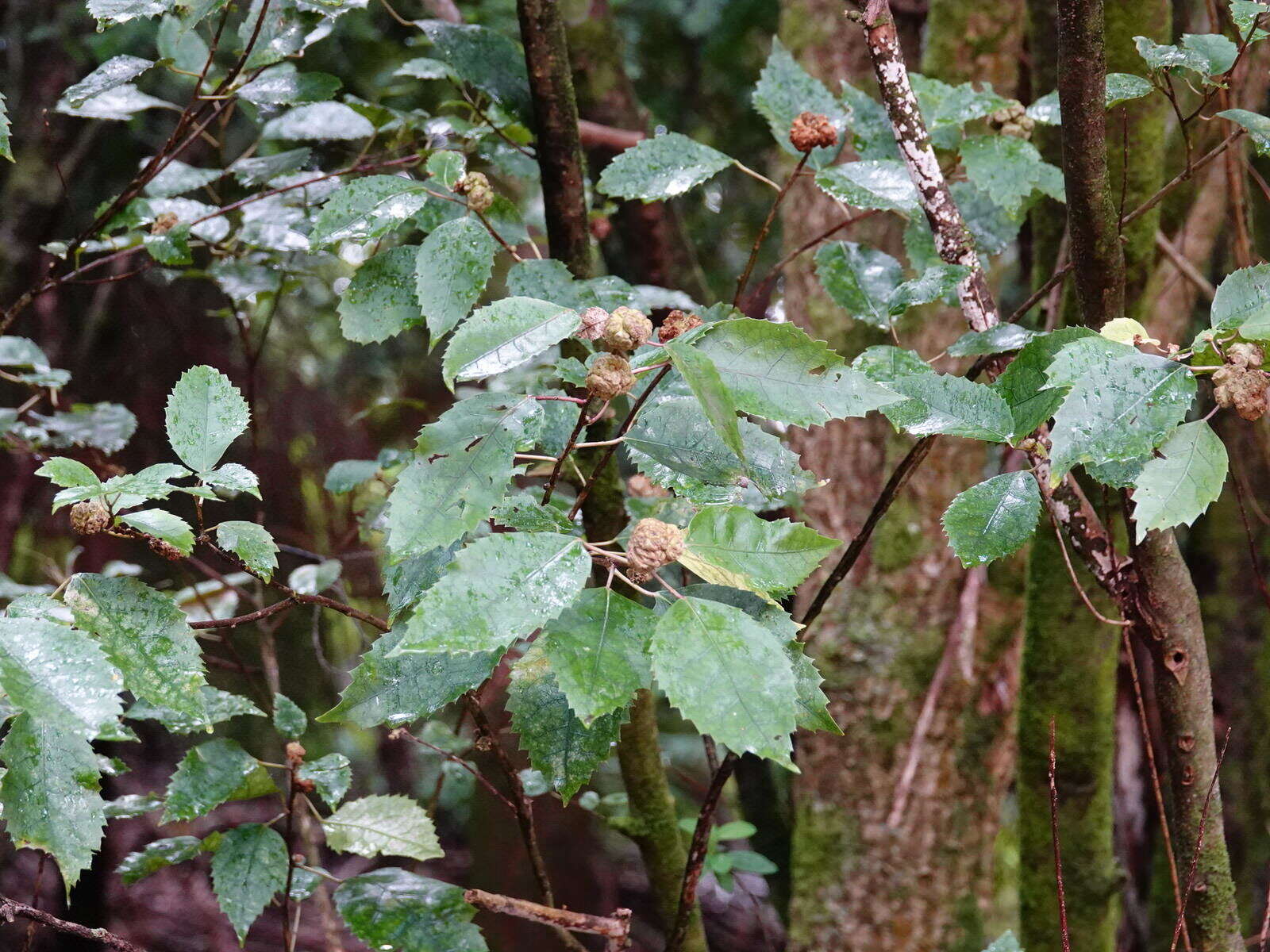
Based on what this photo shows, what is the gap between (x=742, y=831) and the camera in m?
1.61

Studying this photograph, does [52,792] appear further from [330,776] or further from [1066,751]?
[1066,751]

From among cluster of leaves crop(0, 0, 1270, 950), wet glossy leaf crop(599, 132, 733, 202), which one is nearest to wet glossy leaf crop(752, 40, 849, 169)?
cluster of leaves crop(0, 0, 1270, 950)

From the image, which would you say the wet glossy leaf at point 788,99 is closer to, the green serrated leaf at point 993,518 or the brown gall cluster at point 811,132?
the brown gall cluster at point 811,132

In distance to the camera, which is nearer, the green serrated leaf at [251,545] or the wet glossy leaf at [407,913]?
the green serrated leaf at [251,545]

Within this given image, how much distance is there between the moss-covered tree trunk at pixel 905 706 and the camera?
164 centimetres

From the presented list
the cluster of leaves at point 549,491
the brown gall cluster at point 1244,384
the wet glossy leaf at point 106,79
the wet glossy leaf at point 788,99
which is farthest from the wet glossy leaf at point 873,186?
the wet glossy leaf at point 106,79

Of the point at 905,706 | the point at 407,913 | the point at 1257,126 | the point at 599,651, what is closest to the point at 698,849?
the point at 407,913

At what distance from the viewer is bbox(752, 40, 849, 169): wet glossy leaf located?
95cm

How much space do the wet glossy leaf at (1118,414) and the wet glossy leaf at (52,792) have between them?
61 cm

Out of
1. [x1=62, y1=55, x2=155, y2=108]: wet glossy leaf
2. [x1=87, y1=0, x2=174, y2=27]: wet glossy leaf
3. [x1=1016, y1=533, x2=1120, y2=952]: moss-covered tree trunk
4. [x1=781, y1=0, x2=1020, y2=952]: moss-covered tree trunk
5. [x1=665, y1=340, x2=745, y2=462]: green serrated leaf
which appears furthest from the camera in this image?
[x1=781, y1=0, x2=1020, y2=952]: moss-covered tree trunk

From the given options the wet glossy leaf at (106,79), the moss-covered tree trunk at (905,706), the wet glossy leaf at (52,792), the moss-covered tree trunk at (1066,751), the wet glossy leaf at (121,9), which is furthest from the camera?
the moss-covered tree trunk at (905,706)

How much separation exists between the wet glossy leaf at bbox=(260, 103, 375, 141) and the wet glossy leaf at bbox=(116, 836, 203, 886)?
75 cm

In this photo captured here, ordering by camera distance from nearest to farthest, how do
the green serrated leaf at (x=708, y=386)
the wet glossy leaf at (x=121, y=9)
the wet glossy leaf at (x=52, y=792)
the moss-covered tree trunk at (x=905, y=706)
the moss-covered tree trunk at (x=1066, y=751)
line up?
the green serrated leaf at (x=708, y=386), the wet glossy leaf at (x=52, y=792), the wet glossy leaf at (x=121, y=9), the moss-covered tree trunk at (x=1066, y=751), the moss-covered tree trunk at (x=905, y=706)

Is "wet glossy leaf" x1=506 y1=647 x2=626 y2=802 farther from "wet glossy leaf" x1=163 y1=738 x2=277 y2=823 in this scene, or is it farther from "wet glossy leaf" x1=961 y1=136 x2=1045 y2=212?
"wet glossy leaf" x1=961 y1=136 x2=1045 y2=212
